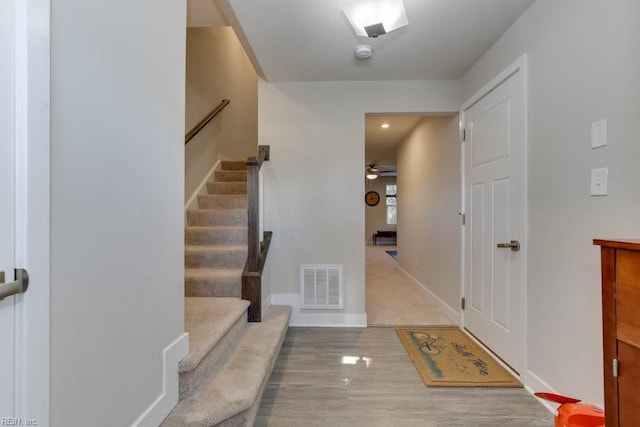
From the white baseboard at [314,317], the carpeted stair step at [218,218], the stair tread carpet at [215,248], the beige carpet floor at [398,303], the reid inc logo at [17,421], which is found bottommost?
the beige carpet floor at [398,303]

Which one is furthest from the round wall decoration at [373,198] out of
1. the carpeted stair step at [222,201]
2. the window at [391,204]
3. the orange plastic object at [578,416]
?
the orange plastic object at [578,416]

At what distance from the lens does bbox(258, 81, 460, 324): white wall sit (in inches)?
115

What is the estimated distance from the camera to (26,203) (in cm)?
73

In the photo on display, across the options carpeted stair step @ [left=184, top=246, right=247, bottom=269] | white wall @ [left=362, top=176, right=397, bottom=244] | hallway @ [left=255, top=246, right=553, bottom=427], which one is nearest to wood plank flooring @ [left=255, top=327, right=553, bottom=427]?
hallway @ [left=255, top=246, right=553, bottom=427]

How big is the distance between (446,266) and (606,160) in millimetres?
2061

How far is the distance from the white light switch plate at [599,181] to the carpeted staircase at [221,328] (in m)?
1.92

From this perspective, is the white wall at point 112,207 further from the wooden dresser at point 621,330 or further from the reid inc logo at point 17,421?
the wooden dresser at point 621,330

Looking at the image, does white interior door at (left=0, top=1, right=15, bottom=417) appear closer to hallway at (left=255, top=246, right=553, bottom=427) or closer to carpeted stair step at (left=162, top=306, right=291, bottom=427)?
carpeted stair step at (left=162, top=306, right=291, bottom=427)

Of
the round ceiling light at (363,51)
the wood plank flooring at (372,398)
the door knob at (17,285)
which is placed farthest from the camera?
the round ceiling light at (363,51)

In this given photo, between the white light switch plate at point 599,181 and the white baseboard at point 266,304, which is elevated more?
the white light switch plate at point 599,181

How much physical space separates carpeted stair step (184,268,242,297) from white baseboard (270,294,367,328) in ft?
2.03

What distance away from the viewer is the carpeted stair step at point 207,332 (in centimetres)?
138

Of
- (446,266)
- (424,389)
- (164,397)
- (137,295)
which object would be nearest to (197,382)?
(164,397)

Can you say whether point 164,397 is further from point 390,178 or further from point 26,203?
point 390,178
